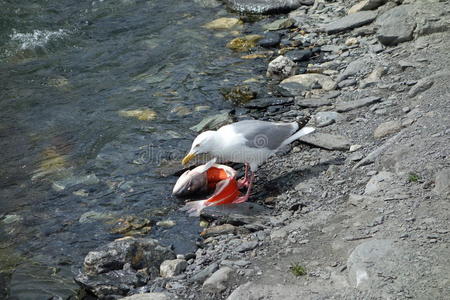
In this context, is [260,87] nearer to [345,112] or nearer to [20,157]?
[345,112]

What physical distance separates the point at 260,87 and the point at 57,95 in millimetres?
3457

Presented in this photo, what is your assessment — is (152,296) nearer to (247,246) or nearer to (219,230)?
(247,246)

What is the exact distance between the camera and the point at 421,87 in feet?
24.7

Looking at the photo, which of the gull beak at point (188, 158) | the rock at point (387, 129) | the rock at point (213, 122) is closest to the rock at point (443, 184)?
the rock at point (387, 129)

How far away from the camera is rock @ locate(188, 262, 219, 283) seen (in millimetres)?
5301

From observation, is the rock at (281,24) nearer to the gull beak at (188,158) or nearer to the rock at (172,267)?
the gull beak at (188,158)

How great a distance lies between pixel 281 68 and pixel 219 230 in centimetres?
442

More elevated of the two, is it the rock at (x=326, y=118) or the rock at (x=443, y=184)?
the rock at (x=443, y=184)

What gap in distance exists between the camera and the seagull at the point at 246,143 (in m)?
6.88

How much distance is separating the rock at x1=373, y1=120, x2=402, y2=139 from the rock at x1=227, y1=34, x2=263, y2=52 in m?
4.76

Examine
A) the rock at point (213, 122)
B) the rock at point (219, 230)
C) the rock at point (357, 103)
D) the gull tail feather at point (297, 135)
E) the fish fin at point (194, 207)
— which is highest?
the gull tail feather at point (297, 135)

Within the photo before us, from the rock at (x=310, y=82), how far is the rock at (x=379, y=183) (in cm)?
322

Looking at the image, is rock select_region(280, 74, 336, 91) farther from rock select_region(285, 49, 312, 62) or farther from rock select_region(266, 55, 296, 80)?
rock select_region(285, 49, 312, 62)

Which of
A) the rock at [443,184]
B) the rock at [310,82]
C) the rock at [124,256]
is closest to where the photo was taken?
the rock at [443,184]
